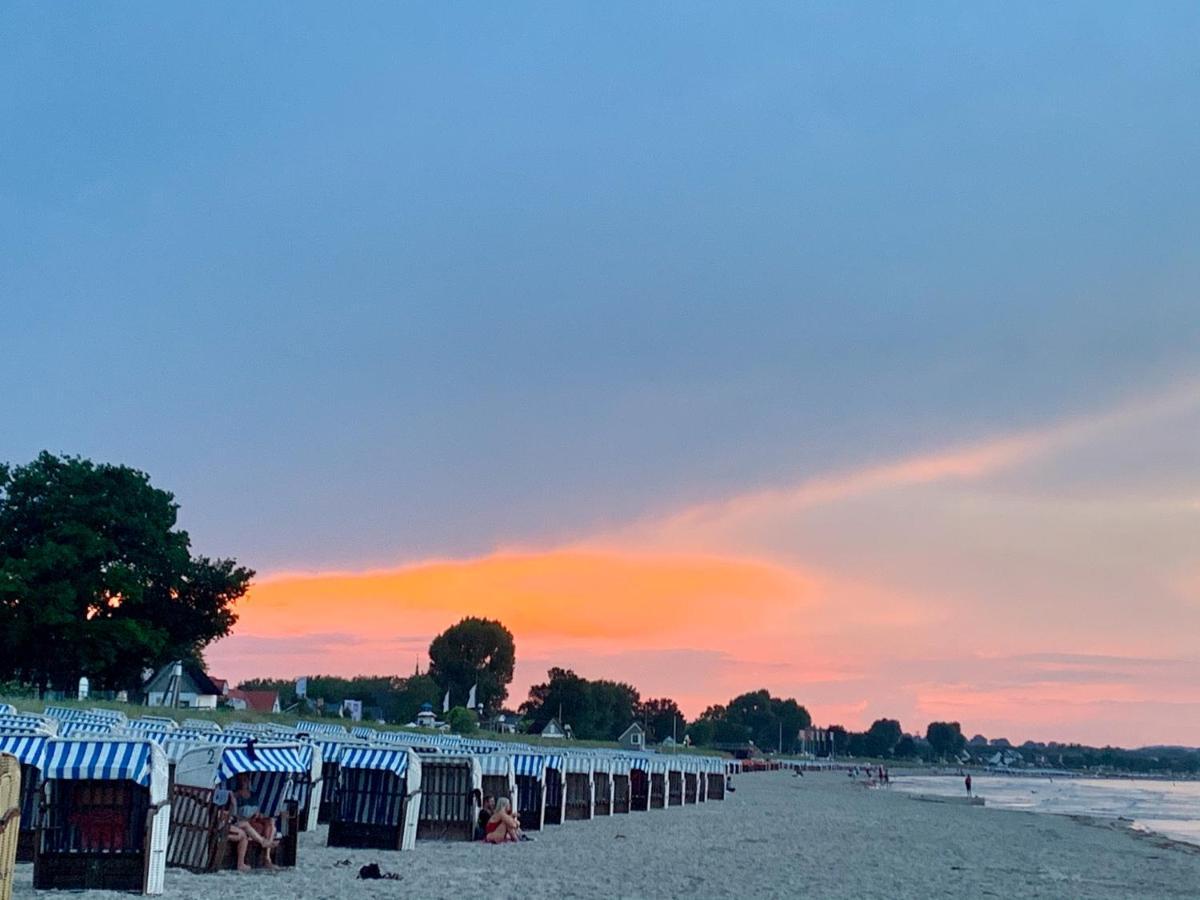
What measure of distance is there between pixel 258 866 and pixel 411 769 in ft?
12.3

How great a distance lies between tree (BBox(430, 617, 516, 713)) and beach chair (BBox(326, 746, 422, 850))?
125m

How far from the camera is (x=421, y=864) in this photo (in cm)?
1703

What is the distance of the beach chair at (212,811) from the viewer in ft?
49.9

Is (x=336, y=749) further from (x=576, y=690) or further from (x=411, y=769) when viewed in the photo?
(x=576, y=690)

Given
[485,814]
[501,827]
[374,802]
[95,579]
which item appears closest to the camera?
[374,802]

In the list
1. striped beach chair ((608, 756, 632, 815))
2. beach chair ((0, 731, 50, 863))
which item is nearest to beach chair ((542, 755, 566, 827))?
striped beach chair ((608, 756, 632, 815))

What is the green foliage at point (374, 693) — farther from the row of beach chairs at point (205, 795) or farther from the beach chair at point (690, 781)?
Result: the row of beach chairs at point (205, 795)

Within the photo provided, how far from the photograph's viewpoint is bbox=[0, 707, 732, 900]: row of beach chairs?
1281 centimetres

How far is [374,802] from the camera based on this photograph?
61.6 feet

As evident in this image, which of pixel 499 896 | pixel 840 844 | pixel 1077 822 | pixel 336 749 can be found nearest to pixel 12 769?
pixel 499 896

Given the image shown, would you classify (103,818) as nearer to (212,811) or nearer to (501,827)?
(212,811)

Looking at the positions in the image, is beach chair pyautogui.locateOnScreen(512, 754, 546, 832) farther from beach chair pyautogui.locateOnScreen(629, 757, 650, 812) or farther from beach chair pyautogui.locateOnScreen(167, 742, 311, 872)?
beach chair pyautogui.locateOnScreen(629, 757, 650, 812)

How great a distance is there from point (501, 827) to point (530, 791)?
12.4ft

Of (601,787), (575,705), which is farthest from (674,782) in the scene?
(575,705)
